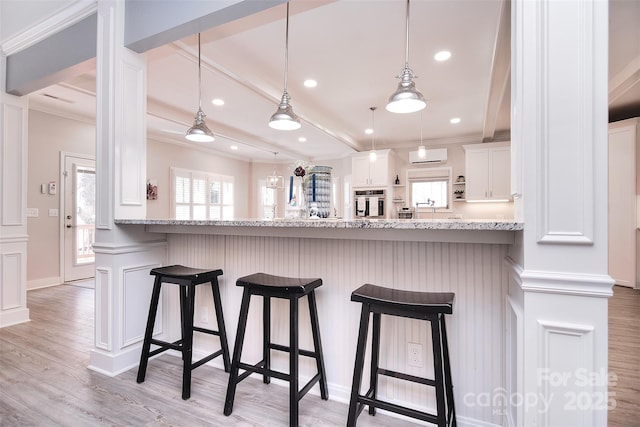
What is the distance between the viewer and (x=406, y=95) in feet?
6.89

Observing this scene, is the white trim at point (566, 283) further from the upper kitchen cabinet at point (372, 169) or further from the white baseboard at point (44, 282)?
the white baseboard at point (44, 282)

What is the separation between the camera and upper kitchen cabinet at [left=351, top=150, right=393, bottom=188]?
645cm

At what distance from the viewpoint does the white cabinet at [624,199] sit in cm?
439

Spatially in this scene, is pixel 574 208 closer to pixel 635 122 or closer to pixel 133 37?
pixel 133 37

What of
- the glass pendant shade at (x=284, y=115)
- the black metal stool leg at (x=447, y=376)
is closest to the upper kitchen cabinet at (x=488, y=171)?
the glass pendant shade at (x=284, y=115)

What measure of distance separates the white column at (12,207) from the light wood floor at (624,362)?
4.73 m

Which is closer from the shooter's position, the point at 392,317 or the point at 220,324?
the point at 392,317

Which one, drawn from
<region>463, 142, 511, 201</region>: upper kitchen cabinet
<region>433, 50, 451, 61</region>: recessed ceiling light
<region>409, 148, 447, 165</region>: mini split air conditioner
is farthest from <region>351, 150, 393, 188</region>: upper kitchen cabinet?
<region>433, 50, 451, 61</region>: recessed ceiling light

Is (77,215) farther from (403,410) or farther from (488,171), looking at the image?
(488,171)

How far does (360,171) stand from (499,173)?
2.54 m

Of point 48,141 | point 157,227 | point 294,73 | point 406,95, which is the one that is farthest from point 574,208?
point 48,141

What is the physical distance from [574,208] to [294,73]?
127 inches

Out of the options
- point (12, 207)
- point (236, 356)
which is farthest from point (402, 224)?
point (12, 207)

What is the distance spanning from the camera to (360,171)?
22.1 ft
